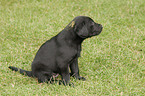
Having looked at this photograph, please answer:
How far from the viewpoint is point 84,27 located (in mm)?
4168

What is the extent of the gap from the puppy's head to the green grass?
3.01ft

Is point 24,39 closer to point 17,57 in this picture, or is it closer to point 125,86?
point 17,57

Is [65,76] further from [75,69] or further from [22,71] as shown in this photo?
[22,71]

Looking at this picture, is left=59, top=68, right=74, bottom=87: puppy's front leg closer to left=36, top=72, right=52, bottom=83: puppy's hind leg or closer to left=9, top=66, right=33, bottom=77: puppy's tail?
left=36, top=72, right=52, bottom=83: puppy's hind leg

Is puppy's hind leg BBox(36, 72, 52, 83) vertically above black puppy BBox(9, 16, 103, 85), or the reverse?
→ black puppy BBox(9, 16, 103, 85)

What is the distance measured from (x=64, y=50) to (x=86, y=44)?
2.09 metres

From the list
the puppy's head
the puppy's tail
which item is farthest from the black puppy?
the puppy's tail

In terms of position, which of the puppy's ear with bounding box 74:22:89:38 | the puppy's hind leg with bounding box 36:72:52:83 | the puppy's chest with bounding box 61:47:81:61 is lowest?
the puppy's hind leg with bounding box 36:72:52:83

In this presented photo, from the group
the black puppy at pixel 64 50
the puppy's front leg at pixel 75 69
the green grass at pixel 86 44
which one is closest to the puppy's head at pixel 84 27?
the black puppy at pixel 64 50

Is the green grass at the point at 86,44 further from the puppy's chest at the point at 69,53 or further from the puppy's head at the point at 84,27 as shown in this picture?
the puppy's head at the point at 84,27

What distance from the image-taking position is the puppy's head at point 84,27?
4.11 metres

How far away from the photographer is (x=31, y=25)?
7.29m

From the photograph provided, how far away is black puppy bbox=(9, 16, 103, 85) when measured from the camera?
4.16m

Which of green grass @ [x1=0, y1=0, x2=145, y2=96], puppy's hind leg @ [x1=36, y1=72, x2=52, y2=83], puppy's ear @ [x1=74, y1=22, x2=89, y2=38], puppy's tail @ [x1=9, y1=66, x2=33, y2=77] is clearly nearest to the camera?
puppy's ear @ [x1=74, y1=22, x2=89, y2=38]
